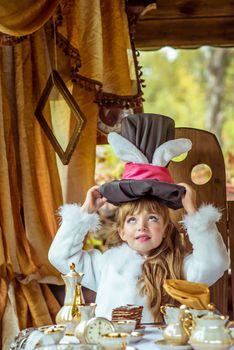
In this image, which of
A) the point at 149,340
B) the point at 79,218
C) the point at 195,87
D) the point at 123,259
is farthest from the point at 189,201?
the point at 195,87

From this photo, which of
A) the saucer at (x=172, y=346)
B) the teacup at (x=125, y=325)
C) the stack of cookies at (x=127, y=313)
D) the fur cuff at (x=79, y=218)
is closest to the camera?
the saucer at (x=172, y=346)

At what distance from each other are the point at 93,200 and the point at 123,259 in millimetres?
248

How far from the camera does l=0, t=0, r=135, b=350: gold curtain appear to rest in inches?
139

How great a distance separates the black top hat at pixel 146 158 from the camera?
295 centimetres

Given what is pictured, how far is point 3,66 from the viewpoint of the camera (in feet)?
12.0

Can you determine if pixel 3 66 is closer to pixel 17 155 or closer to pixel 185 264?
pixel 17 155

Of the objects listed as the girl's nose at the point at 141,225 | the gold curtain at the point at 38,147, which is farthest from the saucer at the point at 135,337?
the gold curtain at the point at 38,147

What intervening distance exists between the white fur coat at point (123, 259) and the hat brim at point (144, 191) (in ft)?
0.29

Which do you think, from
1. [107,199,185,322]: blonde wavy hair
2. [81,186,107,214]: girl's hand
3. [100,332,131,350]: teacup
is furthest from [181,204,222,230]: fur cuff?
[100,332,131,350]: teacup

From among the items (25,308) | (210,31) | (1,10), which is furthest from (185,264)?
(210,31)

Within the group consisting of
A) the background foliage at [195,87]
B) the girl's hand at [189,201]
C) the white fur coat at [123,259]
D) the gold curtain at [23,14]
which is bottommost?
the white fur coat at [123,259]

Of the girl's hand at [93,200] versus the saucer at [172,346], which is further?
the girl's hand at [93,200]

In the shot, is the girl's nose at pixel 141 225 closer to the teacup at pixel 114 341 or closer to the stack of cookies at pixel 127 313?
the stack of cookies at pixel 127 313

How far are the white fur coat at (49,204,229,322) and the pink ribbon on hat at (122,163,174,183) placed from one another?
16 cm
